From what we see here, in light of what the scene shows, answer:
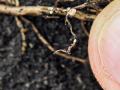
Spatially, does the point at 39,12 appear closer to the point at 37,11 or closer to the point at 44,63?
the point at 37,11

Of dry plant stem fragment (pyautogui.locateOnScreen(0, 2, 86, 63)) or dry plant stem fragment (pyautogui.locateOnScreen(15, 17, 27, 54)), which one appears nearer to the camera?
dry plant stem fragment (pyautogui.locateOnScreen(0, 2, 86, 63))

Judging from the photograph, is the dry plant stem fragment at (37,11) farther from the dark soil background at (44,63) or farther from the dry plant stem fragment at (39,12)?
the dark soil background at (44,63)

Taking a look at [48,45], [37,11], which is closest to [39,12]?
[37,11]

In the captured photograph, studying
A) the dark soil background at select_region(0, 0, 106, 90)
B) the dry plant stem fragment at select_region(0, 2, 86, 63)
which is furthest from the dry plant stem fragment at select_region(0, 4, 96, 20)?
the dark soil background at select_region(0, 0, 106, 90)

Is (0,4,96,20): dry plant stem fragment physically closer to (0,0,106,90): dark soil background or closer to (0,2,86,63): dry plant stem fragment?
(0,2,86,63): dry plant stem fragment

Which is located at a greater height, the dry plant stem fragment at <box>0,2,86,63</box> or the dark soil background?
the dry plant stem fragment at <box>0,2,86,63</box>

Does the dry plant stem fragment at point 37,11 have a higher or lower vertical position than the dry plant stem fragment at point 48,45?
higher

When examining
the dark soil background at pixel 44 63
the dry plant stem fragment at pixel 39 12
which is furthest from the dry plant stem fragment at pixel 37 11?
the dark soil background at pixel 44 63
